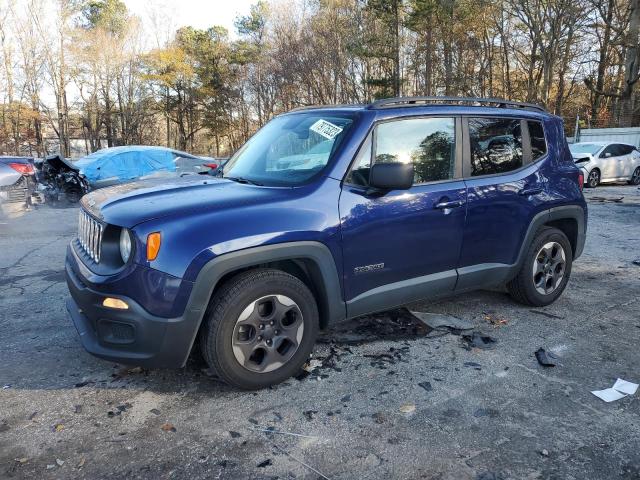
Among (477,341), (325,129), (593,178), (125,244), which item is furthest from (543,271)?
(593,178)

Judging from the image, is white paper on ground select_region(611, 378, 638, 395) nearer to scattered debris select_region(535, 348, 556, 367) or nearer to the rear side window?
scattered debris select_region(535, 348, 556, 367)

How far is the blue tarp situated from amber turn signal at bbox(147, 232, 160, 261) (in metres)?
12.0

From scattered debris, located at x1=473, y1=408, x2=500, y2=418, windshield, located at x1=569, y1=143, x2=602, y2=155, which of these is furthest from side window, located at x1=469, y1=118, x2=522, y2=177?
windshield, located at x1=569, y1=143, x2=602, y2=155

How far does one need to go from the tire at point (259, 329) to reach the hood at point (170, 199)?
48cm

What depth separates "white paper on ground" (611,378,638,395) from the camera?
3096 mm

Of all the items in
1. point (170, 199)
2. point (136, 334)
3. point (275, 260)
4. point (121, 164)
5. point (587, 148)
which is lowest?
point (136, 334)

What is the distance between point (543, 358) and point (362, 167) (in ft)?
6.44

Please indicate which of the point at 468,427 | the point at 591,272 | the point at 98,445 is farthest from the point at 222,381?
the point at 591,272

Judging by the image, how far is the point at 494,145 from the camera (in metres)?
4.11

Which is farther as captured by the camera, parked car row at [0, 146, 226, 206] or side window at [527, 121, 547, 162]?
parked car row at [0, 146, 226, 206]

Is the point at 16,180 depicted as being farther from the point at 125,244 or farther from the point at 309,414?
the point at 309,414

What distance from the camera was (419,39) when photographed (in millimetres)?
31281

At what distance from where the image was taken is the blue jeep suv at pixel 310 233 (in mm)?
2746

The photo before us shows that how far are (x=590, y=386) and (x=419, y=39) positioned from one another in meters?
31.8
